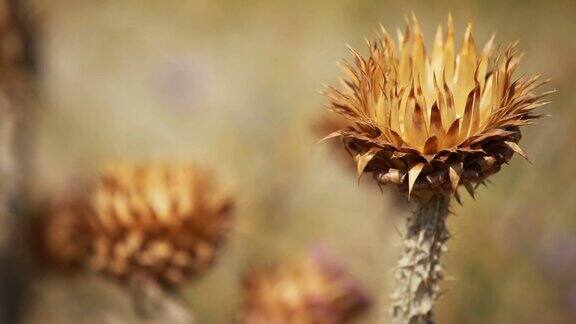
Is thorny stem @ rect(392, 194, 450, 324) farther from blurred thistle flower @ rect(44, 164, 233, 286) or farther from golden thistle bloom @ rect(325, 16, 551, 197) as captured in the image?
blurred thistle flower @ rect(44, 164, 233, 286)

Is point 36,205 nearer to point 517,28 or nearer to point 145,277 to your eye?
point 145,277

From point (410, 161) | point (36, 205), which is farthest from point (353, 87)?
point (36, 205)

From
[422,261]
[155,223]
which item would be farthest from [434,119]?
[155,223]

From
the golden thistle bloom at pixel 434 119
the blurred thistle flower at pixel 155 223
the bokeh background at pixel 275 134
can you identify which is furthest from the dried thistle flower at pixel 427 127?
the bokeh background at pixel 275 134

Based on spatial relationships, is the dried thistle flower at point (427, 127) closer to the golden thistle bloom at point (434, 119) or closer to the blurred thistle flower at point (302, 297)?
the golden thistle bloom at point (434, 119)

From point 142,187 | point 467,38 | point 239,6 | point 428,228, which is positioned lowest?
point 428,228
